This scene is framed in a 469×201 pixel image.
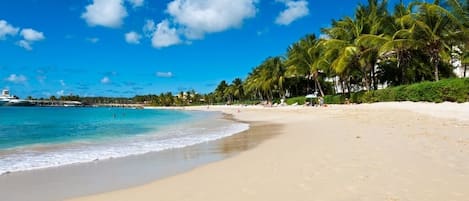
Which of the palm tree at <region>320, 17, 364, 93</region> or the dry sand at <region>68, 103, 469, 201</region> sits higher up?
the palm tree at <region>320, 17, 364, 93</region>

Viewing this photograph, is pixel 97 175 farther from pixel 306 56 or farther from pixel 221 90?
pixel 221 90

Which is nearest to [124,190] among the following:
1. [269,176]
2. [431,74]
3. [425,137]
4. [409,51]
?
[269,176]

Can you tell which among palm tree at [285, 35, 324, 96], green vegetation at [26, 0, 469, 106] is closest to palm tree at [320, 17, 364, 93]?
green vegetation at [26, 0, 469, 106]

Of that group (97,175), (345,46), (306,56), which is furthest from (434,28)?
(97,175)

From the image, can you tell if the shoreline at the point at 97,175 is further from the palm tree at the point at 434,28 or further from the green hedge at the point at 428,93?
the palm tree at the point at 434,28

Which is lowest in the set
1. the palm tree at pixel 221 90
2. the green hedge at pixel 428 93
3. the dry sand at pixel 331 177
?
the dry sand at pixel 331 177

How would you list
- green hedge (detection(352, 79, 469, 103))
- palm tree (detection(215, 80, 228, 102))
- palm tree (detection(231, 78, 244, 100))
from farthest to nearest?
palm tree (detection(215, 80, 228, 102)) < palm tree (detection(231, 78, 244, 100)) < green hedge (detection(352, 79, 469, 103))

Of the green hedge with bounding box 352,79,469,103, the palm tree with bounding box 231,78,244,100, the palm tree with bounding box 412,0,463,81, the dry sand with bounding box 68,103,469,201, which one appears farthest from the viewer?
the palm tree with bounding box 231,78,244,100

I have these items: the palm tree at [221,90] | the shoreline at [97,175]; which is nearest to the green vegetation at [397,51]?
the shoreline at [97,175]

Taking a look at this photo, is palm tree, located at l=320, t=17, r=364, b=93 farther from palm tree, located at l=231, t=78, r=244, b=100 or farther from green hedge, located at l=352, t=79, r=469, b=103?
palm tree, located at l=231, t=78, r=244, b=100

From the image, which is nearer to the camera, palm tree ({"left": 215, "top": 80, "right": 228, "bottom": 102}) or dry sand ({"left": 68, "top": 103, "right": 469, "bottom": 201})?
dry sand ({"left": 68, "top": 103, "right": 469, "bottom": 201})

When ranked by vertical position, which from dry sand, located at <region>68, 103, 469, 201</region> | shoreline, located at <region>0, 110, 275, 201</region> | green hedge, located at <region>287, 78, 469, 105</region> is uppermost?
green hedge, located at <region>287, 78, 469, 105</region>

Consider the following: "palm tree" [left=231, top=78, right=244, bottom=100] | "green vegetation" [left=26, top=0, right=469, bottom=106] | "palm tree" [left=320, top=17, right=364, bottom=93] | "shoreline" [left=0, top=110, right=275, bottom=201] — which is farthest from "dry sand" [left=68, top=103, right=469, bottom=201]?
"palm tree" [left=231, top=78, right=244, bottom=100]

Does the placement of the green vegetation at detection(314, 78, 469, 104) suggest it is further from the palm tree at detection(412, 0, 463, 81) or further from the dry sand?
the dry sand
